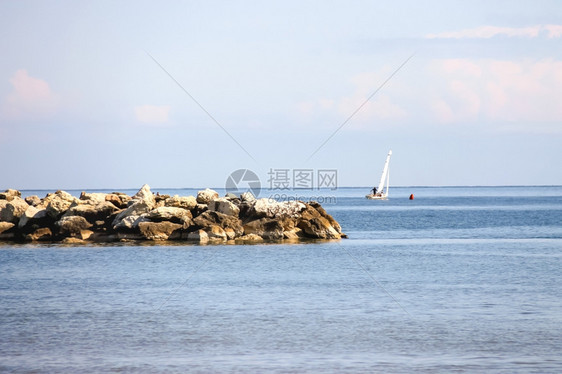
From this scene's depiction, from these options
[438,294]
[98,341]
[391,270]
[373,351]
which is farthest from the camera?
[391,270]

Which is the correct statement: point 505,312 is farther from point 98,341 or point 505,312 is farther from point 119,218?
point 119,218

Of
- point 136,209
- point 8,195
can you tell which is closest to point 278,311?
point 136,209

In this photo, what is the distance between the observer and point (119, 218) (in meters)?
39.7

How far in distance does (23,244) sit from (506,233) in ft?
106

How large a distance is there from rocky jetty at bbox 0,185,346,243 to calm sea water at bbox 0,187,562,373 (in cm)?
465

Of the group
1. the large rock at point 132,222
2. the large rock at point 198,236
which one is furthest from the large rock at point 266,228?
the large rock at point 132,222

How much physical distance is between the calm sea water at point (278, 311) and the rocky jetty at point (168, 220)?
4.65 meters

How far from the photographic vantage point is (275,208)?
1548 inches

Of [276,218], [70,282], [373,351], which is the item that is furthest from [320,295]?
[276,218]

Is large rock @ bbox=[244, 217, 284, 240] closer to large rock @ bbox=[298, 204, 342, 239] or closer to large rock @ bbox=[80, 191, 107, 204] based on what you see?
large rock @ bbox=[298, 204, 342, 239]

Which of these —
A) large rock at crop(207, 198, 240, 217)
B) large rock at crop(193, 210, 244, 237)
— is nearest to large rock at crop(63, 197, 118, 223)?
large rock at crop(193, 210, 244, 237)

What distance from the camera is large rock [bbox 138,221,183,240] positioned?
38688mm

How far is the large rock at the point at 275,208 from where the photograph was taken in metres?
39.2

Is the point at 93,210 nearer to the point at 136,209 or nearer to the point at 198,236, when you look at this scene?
the point at 136,209
